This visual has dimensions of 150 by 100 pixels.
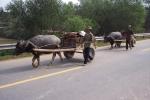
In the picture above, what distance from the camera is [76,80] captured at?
1071 centimetres

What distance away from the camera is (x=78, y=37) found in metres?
15.8

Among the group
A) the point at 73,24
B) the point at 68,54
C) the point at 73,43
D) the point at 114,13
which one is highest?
the point at 114,13

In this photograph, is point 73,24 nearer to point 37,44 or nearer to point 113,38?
point 113,38

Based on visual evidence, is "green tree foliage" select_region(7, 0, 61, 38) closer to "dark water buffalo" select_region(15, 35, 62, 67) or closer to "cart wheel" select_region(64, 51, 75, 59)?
"cart wheel" select_region(64, 51, 75, 59)

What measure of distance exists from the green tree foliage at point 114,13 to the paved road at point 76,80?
97.6 feet

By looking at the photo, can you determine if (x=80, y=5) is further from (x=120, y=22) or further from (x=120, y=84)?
(x=120, y=84)

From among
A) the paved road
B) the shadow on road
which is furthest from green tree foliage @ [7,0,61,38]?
the paved road

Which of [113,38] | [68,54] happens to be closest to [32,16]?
[113,38]

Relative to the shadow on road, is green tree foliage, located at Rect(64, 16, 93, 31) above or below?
above

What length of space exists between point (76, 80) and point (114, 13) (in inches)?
1405

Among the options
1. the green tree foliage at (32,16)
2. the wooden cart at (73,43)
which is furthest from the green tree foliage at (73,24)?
the wooden cart at (73,43)

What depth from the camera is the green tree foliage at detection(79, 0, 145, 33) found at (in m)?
44.6

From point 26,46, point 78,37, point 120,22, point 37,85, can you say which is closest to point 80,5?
point 120,22

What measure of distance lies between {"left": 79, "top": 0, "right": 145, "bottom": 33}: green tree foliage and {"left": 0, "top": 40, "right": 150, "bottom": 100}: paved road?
2975 cm
